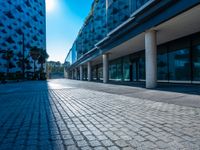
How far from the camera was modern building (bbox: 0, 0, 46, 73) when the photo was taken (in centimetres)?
6297

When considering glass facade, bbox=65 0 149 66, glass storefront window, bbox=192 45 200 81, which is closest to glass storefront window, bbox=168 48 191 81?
glass storefront window, bbox=192 45 200 81

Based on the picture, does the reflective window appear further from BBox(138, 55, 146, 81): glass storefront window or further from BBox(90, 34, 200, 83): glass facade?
BBox(138, 55, 146, 81): glass storefront window

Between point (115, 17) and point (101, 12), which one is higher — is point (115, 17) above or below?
below

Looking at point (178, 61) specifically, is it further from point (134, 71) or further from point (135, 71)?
point (134, 71)

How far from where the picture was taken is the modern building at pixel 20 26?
2479 inches

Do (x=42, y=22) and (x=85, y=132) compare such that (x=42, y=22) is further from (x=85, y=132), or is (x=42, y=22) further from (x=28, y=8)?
(x=85, y=132)

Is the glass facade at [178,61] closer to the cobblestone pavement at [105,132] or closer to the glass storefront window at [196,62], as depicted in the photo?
the glass storefront window at [196,62]

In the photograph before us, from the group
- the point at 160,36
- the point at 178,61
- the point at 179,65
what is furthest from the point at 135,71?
the point at 160,36

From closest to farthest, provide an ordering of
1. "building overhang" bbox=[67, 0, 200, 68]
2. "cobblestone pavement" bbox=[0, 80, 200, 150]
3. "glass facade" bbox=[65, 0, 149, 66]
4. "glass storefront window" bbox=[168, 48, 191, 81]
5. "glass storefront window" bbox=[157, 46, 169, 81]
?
1. "cobblestone pavement" bbox=[0, 80, 200, 150]
2. "building overhang" bbox=[67, 0, 200, 68]
3. "glass storefront window" bbox=[168, 48, 191, 81]
4. "glass facade" bbox=[65, 0, 149, 66]
5. "glass storefront window" bbox=[157, 46, 169, 81]

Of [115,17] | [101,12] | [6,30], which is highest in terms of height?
Answer: [6,30]

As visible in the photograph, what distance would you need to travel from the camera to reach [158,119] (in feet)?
14.8

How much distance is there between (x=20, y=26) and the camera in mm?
70500

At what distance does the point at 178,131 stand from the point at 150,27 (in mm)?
10644

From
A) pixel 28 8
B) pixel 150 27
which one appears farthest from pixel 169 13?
Result: pixel 28 8
